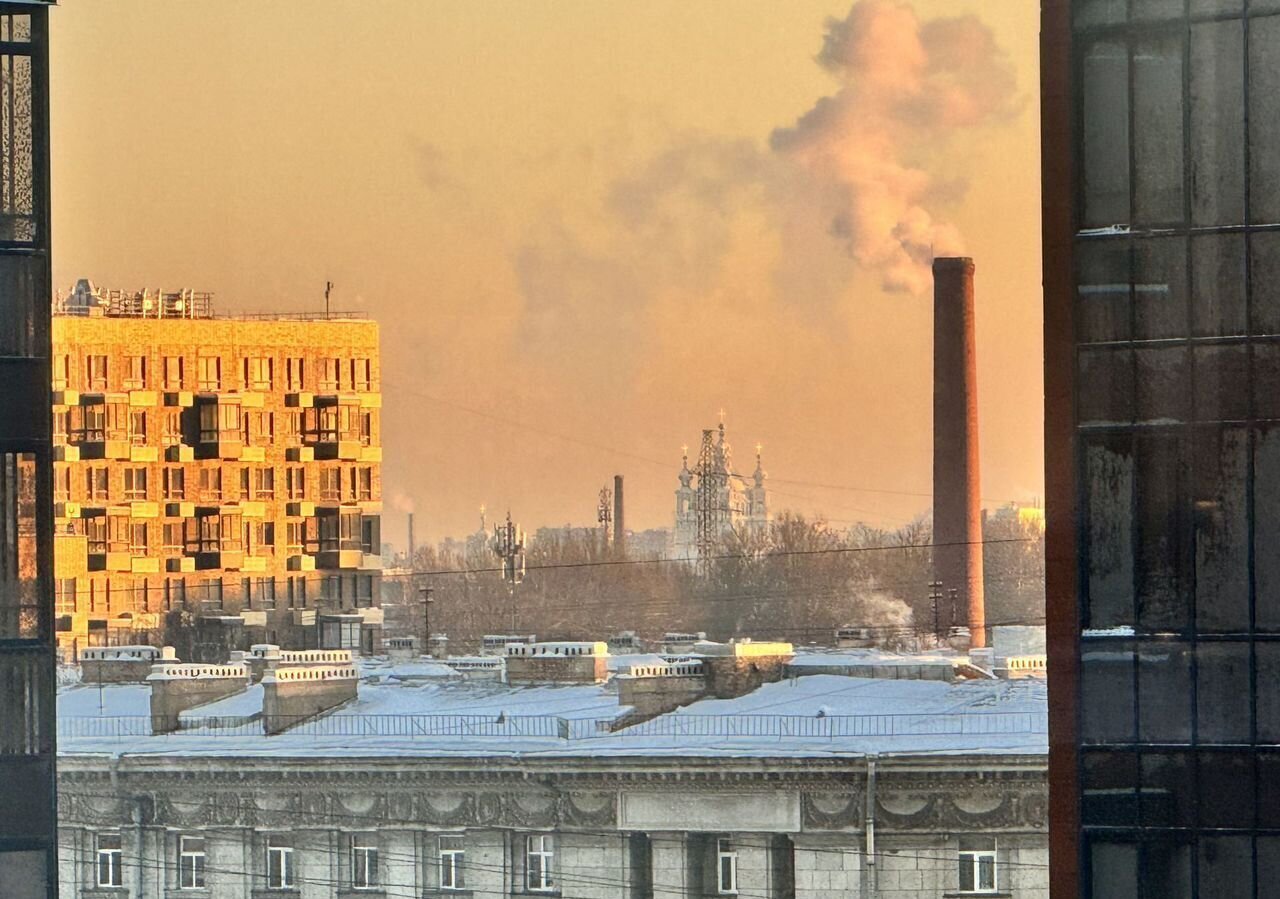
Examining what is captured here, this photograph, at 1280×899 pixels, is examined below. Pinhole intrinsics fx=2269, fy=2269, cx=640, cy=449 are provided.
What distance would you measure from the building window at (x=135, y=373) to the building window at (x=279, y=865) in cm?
3914

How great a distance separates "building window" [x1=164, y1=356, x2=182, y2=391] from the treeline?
900 cm

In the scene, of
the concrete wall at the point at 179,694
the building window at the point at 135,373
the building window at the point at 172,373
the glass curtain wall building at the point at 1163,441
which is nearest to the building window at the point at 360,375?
the building window at the point at 172,373

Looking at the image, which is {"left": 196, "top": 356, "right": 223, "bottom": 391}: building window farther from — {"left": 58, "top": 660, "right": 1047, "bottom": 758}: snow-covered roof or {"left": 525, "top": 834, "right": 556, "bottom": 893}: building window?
{"left": 525, "top": 834, "right": 556, "bottom": 893}: building window

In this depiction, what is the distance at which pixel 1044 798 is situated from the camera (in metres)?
26.8

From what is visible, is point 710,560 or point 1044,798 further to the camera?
point 710,560

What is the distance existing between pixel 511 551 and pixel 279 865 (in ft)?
126

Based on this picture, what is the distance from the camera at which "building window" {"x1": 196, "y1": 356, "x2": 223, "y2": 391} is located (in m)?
67.8

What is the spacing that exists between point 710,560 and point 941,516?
32840 millimetres

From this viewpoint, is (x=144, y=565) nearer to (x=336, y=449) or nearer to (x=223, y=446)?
(x=223, y=446)

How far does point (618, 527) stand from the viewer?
8031 cm

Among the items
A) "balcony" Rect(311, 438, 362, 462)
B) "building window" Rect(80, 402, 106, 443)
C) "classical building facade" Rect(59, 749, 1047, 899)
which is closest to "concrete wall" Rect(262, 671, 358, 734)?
"classical building facade" Rect(59, 749, 1047, 899)

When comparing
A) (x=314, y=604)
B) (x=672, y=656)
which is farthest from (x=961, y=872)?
(x=314, y=604)

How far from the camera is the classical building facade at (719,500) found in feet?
242

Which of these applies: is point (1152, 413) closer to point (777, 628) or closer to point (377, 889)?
point (377, 889)
